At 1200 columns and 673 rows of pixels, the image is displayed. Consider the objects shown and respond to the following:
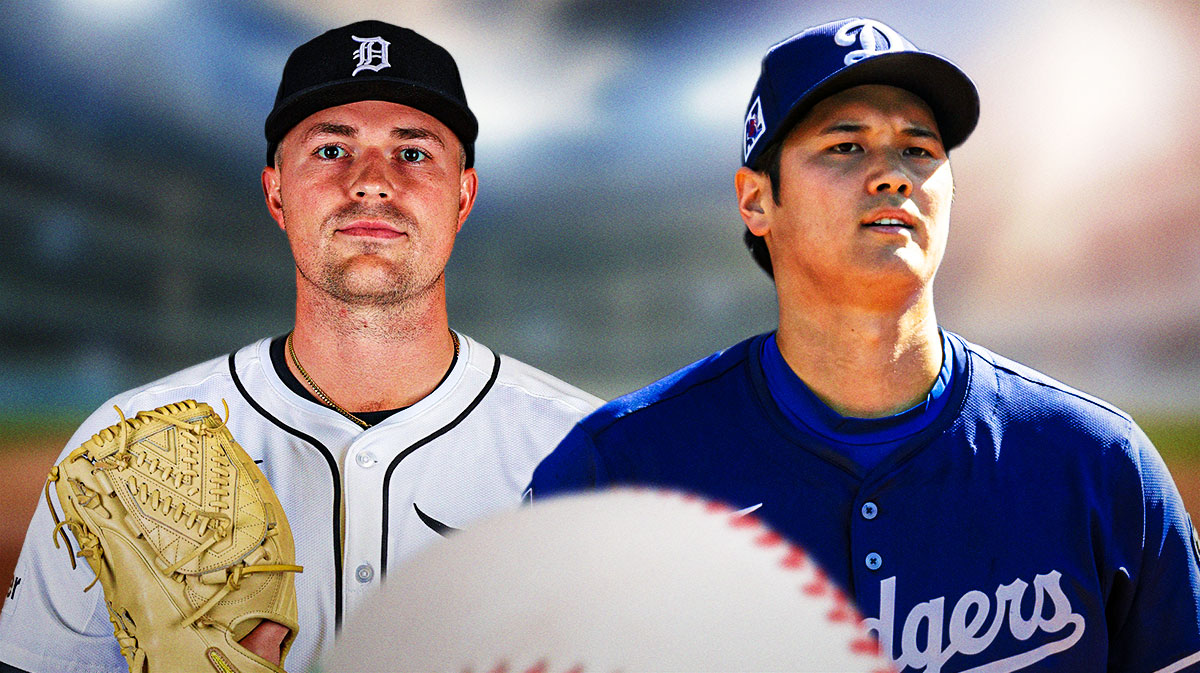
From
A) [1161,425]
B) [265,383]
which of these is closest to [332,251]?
[265,383]

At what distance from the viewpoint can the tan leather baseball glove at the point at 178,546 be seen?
4.88ft

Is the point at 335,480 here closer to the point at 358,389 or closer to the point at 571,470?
the point at 358,389

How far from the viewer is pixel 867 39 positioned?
1.40 m

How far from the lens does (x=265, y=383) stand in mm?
1764

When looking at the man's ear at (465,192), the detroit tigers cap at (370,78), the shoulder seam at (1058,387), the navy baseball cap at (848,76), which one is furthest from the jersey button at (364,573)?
the shoulder seam at (1058,387)

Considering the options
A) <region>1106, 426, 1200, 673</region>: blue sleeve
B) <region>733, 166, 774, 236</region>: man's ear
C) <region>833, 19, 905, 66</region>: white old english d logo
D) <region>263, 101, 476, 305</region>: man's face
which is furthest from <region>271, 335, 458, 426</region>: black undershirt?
<region>1106, 426, 1200, 673</region>: blue sleeve

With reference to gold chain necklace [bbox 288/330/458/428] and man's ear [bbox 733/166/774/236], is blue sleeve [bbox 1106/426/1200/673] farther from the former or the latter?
gold chain necklace [bbox 288/330/458/428]

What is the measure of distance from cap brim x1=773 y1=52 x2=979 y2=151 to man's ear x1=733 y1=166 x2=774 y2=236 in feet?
0.23

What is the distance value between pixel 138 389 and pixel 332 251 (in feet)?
1.53

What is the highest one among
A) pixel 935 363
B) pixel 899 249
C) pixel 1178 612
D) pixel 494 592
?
pixel 899 249

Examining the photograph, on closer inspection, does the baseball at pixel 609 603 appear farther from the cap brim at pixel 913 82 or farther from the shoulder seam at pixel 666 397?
the cap brim at pixel 913 82

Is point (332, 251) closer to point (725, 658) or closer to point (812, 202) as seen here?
point (812, 202)

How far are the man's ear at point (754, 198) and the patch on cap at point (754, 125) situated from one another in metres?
0.04

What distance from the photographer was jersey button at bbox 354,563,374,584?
1.57 meters
